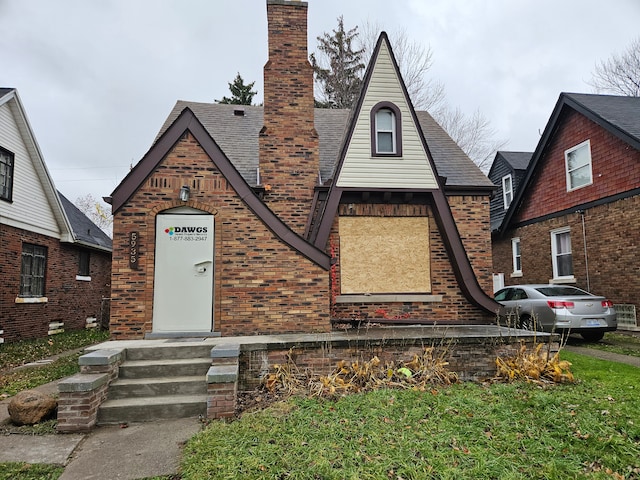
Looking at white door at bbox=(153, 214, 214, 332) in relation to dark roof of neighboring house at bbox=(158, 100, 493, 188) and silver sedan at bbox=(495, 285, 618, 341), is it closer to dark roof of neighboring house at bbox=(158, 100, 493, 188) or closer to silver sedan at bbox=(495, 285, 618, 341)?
dark roof of neighboring house at bbox=(158, 100, 493, 188)

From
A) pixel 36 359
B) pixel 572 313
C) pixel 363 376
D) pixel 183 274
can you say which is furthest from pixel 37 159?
pixel 572 313

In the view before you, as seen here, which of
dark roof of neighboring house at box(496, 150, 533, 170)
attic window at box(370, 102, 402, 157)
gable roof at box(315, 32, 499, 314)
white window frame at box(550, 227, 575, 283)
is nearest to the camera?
gable roof at box(315, 32, 499, 314)

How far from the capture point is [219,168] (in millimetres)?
7215

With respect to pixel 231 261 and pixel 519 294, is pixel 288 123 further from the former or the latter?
pixel 519 294

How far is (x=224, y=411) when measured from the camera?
4672 mm

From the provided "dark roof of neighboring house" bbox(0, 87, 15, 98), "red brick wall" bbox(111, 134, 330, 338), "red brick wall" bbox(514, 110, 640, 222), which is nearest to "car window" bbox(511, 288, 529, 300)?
"red brick wall" bbox(514, 110, 640, 222)

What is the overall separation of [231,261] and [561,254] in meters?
11.9

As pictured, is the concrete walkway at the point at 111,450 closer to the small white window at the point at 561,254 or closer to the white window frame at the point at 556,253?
the white window frame at the point at 556,253

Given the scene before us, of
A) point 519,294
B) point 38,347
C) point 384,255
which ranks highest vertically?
point 384,255

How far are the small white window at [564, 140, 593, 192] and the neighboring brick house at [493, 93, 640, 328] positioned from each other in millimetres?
29

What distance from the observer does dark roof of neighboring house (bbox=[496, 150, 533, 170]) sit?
1706 cm

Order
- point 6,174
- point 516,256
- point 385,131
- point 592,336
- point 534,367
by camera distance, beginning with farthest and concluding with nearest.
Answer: point 516,256
point 6,174
point 592,336
point 385,131
point 534,367

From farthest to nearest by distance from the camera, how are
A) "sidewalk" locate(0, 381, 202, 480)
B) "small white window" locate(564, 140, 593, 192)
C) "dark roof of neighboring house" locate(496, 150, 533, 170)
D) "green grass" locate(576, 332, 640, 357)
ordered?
1. "dark roof of neighboring house" locate(496, 150, 533, 170)
2. "small white window" locate(564, 140, 593, 192)
3. "green grass" locate(576, 332, 640, 357)
4. "sidewalk" locate(0, 381, 202, 480)

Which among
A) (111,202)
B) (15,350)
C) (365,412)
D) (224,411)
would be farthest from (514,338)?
(15,350)
